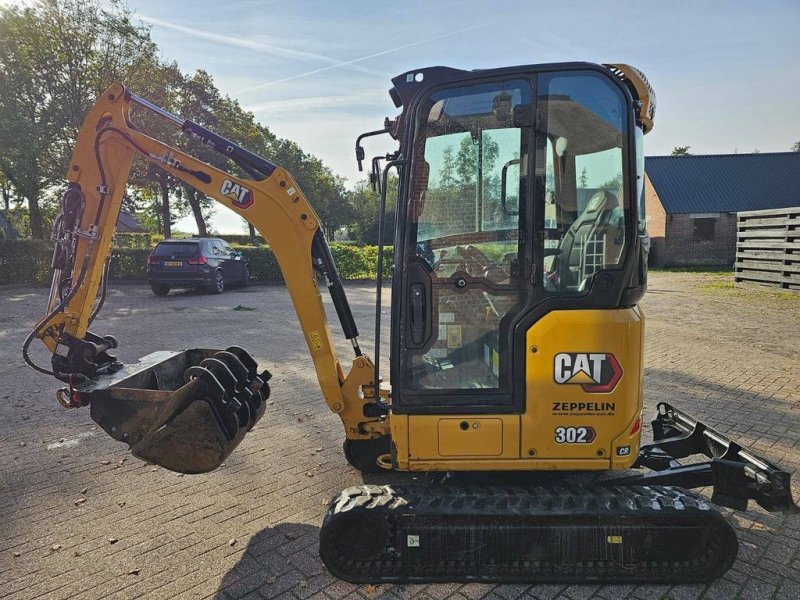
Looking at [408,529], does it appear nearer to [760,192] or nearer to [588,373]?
[588,373]

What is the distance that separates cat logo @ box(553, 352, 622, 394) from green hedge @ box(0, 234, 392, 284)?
13887mm

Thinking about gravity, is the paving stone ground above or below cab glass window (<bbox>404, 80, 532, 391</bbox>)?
below

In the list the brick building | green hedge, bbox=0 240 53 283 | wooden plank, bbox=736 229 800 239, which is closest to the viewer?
wooden plank, bbox=736 229 800 239

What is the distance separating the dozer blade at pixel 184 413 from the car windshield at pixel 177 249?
1182 cm

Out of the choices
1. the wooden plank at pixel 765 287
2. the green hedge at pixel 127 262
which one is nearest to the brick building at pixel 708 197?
the wooden plank at pixel 765 287

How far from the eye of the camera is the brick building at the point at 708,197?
27.2m

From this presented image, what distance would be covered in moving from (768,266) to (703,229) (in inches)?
536

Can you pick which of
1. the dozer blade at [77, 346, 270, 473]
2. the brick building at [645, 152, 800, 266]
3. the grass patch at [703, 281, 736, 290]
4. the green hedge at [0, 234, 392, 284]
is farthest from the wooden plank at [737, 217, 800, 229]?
the dozer blade at [77, 346, 270, 473]

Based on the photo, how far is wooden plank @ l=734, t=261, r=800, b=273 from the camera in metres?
14.2

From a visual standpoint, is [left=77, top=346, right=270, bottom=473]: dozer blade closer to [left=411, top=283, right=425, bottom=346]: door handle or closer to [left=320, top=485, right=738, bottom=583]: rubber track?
[left=320, top=485, right=738, bottom=583]: rubber track

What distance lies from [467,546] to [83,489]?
292 centimetres

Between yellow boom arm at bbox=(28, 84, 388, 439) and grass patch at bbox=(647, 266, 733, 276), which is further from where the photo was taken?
grass patch at bbox=(647, 266, 733, 276)

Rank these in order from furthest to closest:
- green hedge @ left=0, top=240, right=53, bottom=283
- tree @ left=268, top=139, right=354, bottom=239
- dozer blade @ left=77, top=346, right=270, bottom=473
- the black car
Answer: tree @ left=268, top=139, right=354, bottom=239, green hedge @ left=0, top=240, right=53, bottom=283, the black car, dozer blade @ left=77, top=346, right=270, bottom=473

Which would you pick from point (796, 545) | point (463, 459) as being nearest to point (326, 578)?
point (463, 459)
